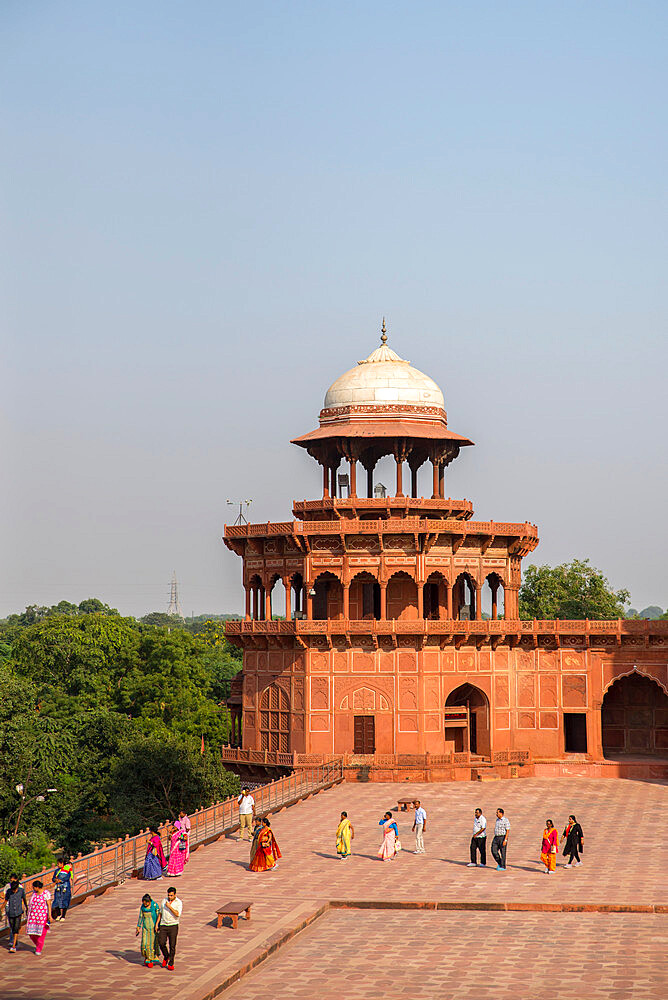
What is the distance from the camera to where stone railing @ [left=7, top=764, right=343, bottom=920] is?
27.8 metres

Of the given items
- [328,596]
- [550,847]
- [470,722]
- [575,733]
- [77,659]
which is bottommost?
[550,847]

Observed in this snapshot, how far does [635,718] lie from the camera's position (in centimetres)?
5384

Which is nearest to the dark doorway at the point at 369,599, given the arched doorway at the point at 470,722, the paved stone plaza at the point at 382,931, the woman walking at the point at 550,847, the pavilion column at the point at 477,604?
the pavilion column at the point at 477,604

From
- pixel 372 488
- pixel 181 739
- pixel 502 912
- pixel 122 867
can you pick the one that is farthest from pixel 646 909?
pixel 181 739

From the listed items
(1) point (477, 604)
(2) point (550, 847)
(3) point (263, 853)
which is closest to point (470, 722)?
(1) point (477, 604)

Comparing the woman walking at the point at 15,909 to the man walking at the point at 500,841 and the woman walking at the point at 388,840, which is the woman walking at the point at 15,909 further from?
the man walking at the point at 500,841

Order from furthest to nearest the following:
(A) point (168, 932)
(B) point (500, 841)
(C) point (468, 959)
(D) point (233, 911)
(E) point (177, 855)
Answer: (B) point (500, 841) → (E) point (177, 855) → (D) point (233, 911) → (C) point (468, 959) → (A) point (168, 932)

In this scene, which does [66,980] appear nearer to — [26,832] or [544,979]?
[544,979]

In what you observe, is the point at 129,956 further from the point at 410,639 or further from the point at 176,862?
the point at 410,639

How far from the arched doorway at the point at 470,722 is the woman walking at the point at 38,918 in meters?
28.5

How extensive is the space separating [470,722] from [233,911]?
2679cm

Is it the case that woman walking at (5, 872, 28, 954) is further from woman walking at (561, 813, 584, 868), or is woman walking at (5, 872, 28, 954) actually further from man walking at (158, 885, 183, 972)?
woman walking at (561, 813, 584, 868)

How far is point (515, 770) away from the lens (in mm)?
49656

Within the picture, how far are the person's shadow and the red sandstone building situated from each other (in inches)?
976
